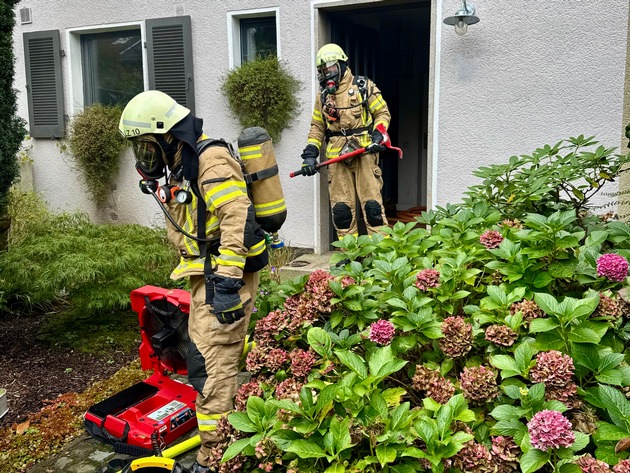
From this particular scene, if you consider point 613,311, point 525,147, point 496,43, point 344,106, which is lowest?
point 613,311

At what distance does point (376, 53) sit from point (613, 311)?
6.67m

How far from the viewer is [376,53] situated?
321 inches

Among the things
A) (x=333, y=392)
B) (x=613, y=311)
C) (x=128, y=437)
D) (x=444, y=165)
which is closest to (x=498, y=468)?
(x=333, y=392)

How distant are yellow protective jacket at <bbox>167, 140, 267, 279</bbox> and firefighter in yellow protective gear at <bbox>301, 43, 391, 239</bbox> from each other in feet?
9.37

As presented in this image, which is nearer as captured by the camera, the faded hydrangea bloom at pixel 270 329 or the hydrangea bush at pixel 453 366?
the hydrangea bush at pixel 453 366

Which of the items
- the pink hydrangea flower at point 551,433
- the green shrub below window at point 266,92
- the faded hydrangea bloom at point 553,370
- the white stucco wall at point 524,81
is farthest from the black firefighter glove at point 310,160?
the pink hydrangea flower at point 551,433

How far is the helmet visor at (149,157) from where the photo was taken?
130 inches

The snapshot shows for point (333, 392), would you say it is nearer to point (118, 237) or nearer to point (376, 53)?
point (118, 237)

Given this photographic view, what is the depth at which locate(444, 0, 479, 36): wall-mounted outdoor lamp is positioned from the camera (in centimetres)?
580

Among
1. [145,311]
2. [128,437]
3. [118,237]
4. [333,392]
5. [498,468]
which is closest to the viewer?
[498,468]

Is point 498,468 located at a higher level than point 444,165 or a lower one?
lower

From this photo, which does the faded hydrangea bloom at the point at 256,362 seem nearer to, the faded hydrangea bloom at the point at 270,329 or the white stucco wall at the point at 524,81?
the faded hydrangea bloom at the point at 270,329

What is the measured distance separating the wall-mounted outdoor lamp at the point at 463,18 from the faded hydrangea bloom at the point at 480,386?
4633 millimetres

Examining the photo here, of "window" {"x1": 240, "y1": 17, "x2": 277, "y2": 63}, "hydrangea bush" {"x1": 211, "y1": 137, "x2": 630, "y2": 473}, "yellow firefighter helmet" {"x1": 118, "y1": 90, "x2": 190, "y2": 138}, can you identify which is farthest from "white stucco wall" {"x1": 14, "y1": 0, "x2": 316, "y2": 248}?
"hydrangea bush" {"x1": 211, "y1": 137, "x2": 630, "y2": 473}
